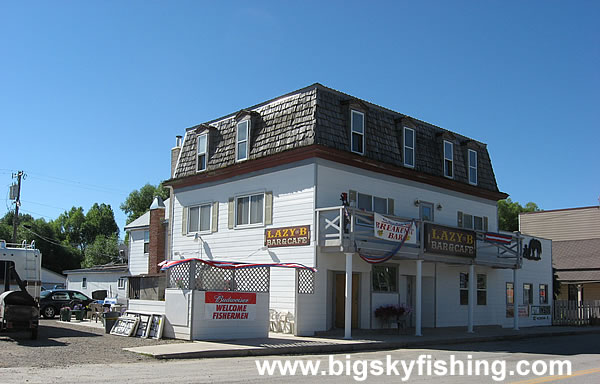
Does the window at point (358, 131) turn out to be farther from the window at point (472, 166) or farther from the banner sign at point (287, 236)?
the window at point (472, 166)

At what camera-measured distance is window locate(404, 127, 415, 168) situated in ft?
83.0

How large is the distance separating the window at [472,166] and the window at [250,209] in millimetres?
11187

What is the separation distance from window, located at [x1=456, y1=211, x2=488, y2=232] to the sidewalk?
19.0 ft

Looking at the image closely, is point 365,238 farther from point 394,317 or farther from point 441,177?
point 441,177

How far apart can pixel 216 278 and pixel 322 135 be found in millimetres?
6642

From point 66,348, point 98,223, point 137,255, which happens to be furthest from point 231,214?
point 98,223

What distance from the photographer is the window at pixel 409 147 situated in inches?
997

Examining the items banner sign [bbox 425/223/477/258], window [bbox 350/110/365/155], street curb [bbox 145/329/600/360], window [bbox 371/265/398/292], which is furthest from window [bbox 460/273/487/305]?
window [bbox 350/110/365/155]

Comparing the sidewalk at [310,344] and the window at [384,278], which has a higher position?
the window at [384,278]

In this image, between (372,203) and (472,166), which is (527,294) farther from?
(372,203)

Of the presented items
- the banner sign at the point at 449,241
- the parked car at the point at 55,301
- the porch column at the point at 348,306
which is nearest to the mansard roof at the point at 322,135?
the banner sign at the point at 449,241

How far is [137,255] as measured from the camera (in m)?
38.0

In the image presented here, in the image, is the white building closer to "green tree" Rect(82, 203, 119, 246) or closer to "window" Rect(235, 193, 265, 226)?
"window" Rect(235, 193, 265, 226)

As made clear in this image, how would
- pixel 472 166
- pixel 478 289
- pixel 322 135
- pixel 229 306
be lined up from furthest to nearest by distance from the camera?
pixel 472 166, pixel 478 289, pixel 322 135, pixel 229 306
